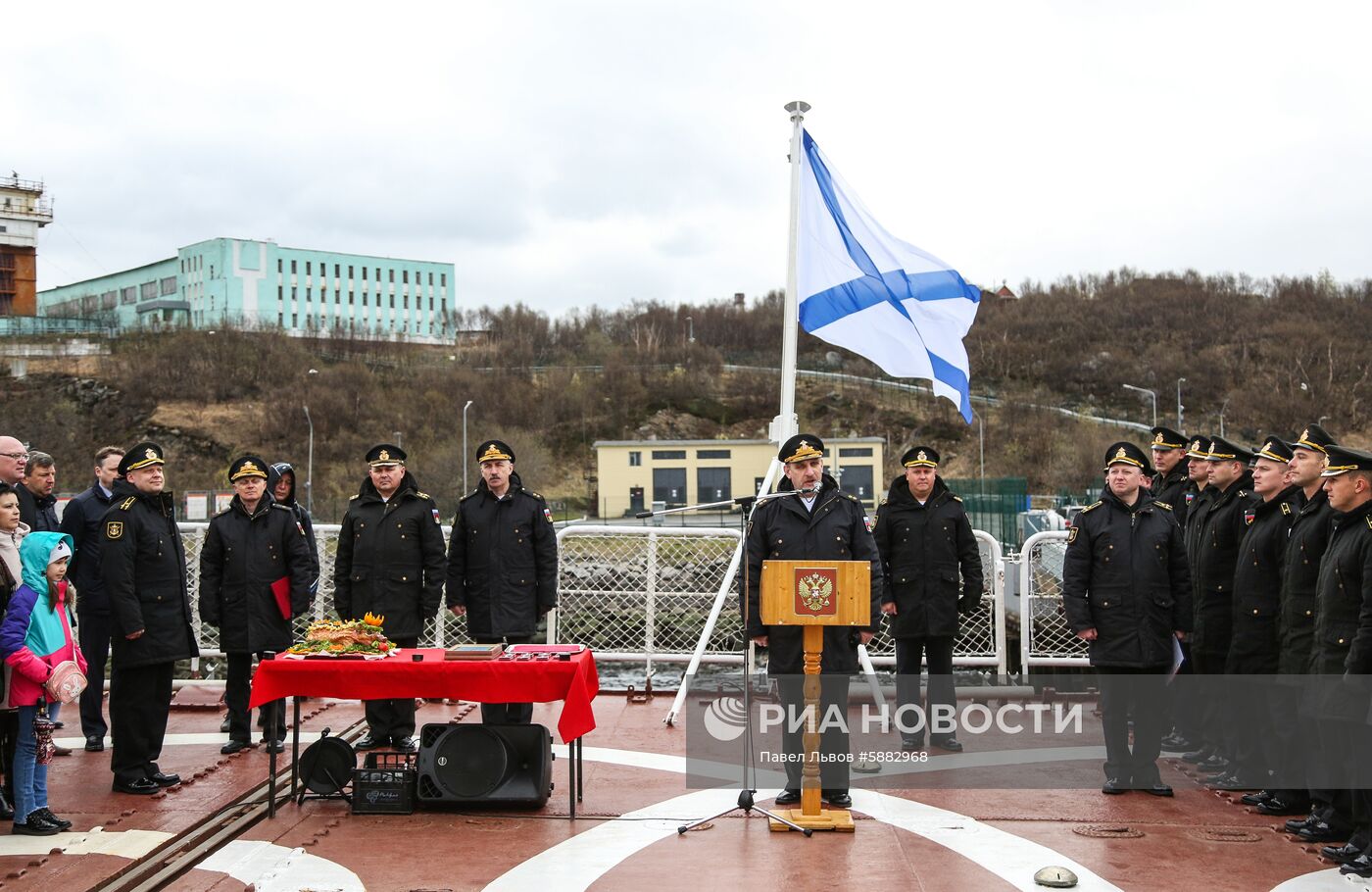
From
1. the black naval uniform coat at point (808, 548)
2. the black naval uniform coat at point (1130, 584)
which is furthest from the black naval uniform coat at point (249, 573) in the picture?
the black naval uniform coat at point (1130, 584)

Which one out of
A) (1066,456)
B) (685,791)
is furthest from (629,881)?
(1066,456)

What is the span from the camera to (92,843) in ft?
17.7

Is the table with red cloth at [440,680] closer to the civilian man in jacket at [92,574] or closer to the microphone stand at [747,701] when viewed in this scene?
the microphone stand at [747,701]

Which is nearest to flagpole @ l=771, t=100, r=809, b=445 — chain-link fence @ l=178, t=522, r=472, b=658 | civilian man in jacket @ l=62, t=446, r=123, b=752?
chain-link fence @ l=178, t=522, r=472, b=658

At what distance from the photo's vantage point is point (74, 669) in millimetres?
5574

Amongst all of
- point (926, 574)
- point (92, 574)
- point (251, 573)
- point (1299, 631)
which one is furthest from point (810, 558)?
point (92, 574)

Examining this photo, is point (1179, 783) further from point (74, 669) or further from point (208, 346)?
point (208, 346)

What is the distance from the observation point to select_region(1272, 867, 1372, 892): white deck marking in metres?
4.76

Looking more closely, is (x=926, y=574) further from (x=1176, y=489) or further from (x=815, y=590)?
(x=815, y=590)

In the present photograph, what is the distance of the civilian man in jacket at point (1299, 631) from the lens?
223 inches

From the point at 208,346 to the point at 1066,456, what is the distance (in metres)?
57.3

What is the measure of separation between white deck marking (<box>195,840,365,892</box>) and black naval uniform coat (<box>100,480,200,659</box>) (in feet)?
A: 5.11

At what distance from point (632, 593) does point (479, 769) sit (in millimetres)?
3768

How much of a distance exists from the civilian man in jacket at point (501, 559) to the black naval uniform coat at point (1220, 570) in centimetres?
415
